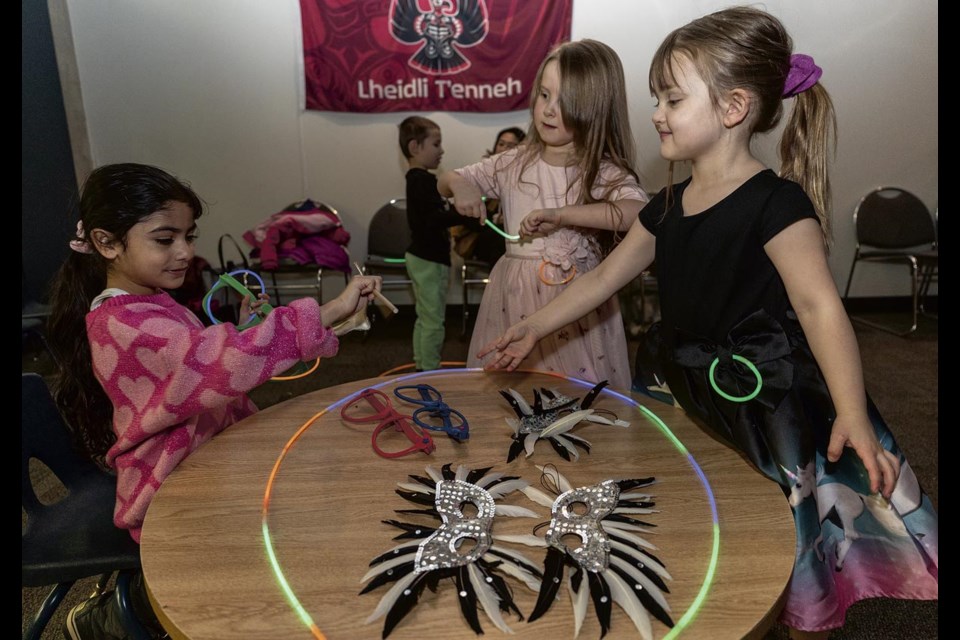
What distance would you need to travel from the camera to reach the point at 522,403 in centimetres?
115

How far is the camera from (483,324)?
6.14 feet

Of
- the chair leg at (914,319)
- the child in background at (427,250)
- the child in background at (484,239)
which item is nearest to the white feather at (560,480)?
the child in background at (427,250)

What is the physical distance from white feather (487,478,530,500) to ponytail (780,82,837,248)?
0.73 meters

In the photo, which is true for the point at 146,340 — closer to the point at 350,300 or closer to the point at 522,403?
the point at 350,300

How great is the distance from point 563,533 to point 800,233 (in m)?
0.63

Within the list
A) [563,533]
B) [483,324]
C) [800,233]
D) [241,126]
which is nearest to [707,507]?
[563,533]

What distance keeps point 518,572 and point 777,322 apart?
65 cm

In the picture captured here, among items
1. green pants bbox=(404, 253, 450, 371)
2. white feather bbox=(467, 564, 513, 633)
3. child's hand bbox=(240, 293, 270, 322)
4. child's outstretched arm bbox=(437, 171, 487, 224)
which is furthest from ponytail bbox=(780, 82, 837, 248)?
green pants bbox=(404, 253, 450, 371)

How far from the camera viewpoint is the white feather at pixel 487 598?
2.10 ft

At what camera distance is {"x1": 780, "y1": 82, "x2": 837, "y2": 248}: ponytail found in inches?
44.6

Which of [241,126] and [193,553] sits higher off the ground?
[241,126]

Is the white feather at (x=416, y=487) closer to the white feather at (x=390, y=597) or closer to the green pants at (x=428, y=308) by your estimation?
the white feather at (x=390, y=597)

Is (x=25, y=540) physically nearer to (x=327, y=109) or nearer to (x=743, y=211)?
(x=743, y=211)

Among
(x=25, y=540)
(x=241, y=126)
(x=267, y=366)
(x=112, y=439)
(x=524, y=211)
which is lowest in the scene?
(x=25, y=540)
